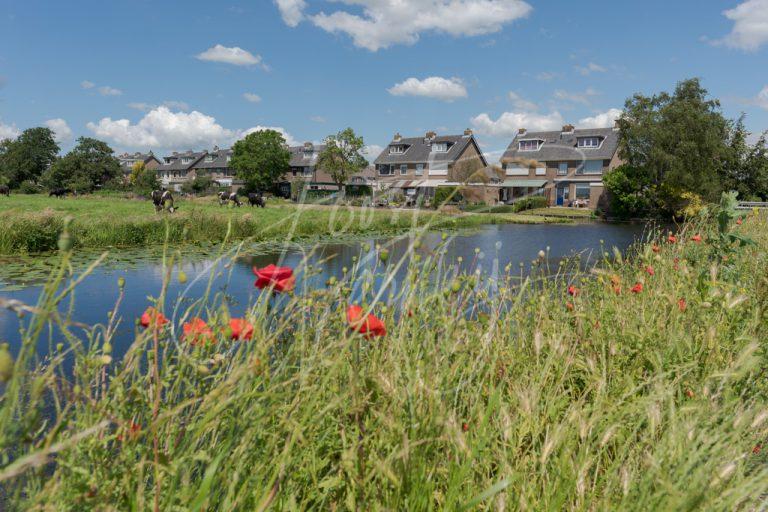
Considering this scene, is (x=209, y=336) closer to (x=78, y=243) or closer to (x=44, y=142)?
(x=78, y=243)

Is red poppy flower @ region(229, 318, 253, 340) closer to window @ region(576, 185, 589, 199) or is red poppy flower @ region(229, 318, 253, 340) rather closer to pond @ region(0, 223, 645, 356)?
pond @ region(0, 223, 645, 356)

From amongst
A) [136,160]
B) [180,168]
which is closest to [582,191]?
[180,168]

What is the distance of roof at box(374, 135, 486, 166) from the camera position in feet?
175

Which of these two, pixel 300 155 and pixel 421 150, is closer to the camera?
pixel 421 150

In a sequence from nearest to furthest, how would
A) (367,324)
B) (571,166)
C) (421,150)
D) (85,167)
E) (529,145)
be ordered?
(367,324), (571,166), (529,145), (421,150), (85,167)

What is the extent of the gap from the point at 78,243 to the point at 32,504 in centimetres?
1417

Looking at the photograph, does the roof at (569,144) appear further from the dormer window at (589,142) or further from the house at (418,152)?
the house at (418,152)

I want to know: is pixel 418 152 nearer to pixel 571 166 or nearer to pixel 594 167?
pixel 571 166

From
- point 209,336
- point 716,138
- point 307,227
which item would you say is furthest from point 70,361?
point 716,138

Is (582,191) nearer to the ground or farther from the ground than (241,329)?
farther from the ground

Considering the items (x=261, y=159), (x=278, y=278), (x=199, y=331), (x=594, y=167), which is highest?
(x=261, y=159)

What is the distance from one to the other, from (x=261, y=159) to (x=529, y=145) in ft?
98.2

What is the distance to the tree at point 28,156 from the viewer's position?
67938 millimetres

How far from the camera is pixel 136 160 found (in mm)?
→ 103875
